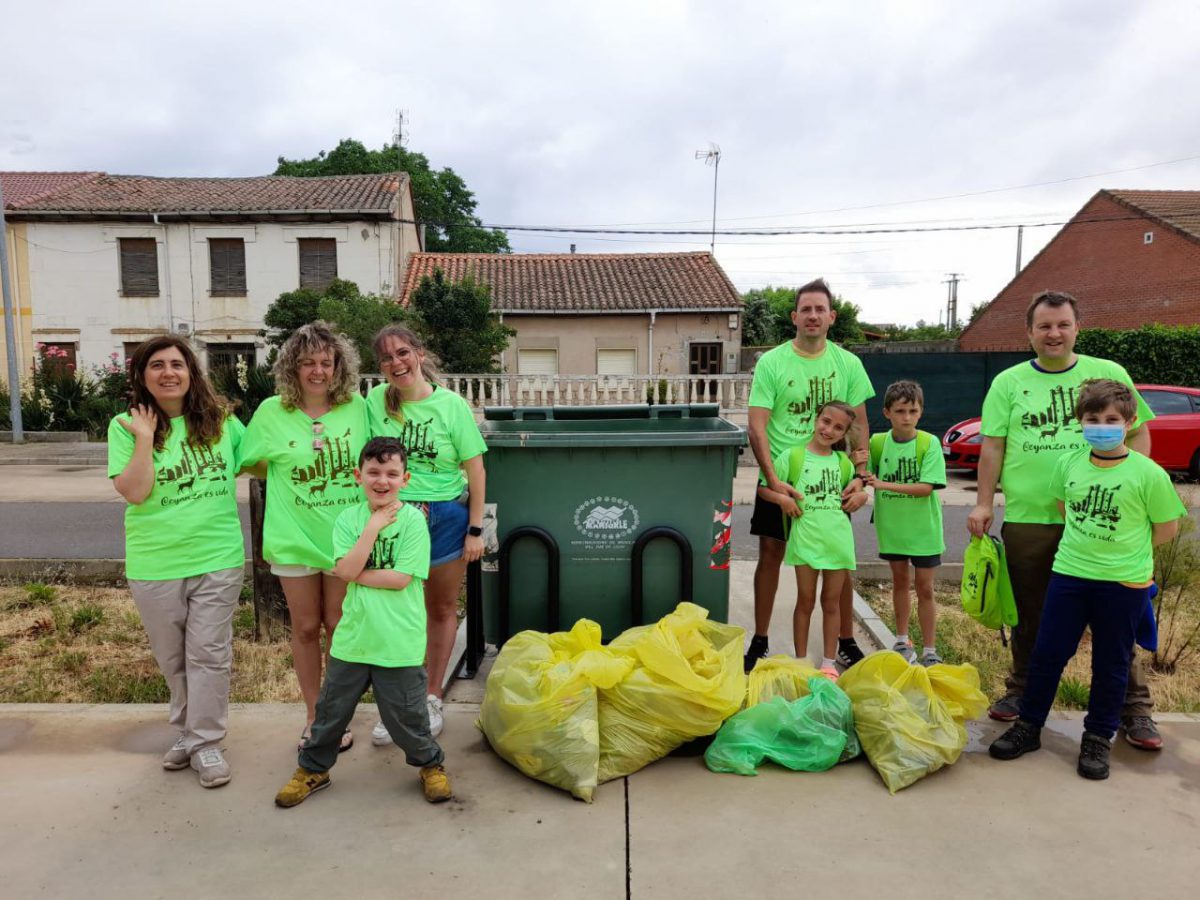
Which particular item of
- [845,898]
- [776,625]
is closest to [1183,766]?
[845,898]

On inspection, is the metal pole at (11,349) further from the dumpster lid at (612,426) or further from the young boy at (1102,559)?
the young boy at (1102,559)

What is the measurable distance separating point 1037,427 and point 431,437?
7.71 ft

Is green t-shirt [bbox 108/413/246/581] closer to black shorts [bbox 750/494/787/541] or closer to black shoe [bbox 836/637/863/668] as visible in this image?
black shorts [bbox 750/494/787/541]

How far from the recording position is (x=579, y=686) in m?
2.86

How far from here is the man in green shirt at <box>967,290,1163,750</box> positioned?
320 cm

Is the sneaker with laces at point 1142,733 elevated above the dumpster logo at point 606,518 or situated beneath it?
situated beneath

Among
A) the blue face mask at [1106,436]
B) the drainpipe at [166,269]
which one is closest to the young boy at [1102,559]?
the blue face mask at [1106,436]

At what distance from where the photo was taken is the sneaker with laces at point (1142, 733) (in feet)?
10.2

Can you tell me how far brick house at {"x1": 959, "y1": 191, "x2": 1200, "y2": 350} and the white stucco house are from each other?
19.6 meters

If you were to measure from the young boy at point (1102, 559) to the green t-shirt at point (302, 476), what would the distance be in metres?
2.60

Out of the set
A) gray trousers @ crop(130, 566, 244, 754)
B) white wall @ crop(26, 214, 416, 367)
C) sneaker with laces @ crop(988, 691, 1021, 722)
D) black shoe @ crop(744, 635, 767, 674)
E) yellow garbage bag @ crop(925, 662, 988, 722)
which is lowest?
sneaker with laces @ crop(988, 691, 1021, 722)

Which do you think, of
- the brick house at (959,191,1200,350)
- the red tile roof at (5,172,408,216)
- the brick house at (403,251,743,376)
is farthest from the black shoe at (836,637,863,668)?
the brick house at (959,191,1200,350)

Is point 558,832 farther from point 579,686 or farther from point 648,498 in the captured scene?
point 648,498

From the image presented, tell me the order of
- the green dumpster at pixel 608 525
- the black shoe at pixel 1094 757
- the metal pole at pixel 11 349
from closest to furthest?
the black shoe at pixel 1094 757
the green dumpster at pixel 608 525
the metal pole at pixel 11 349
